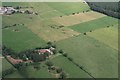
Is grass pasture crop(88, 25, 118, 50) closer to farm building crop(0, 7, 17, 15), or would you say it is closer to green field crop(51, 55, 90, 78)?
green field crop(51, 55, 90, 78)

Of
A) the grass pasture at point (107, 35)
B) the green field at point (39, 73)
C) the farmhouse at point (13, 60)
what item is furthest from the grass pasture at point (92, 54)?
the farmhouse at point (13, 60)

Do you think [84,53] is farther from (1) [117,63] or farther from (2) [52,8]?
(2) [52,8]

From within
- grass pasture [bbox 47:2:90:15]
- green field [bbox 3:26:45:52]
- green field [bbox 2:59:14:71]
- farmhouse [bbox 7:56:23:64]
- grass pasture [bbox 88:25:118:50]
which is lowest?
green field [bbox 2:59:14:71]

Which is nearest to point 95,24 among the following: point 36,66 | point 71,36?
point 71,36

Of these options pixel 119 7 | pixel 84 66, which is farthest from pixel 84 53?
pixel 119 7

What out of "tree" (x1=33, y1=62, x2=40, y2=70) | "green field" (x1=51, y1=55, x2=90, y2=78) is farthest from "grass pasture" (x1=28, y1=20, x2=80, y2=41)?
"tree" (x1=33, y1=62, x2=40, y2=70)
